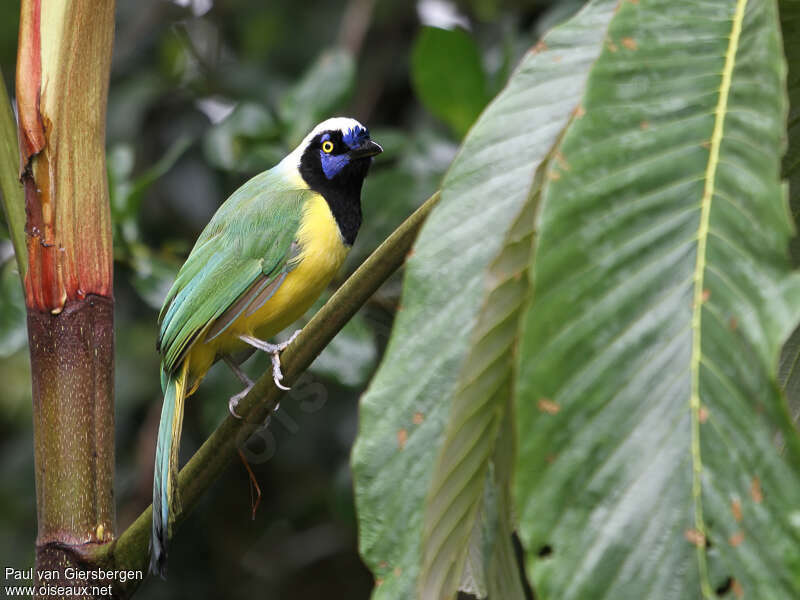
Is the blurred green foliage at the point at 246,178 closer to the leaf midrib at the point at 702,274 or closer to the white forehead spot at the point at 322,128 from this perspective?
the white forehead spot at the point at 322,128

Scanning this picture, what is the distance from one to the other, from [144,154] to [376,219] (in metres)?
1.77

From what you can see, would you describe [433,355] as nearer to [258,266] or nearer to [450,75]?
[258,266]

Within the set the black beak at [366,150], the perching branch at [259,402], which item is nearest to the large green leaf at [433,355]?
the perching branch at [259,402]

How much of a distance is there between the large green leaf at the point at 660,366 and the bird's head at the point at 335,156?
212 cm

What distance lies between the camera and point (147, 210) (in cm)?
409

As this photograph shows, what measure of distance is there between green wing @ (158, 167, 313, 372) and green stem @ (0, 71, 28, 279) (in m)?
0.94

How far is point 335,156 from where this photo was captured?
10.2 feet

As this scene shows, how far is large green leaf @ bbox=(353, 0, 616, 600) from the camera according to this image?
98 cm

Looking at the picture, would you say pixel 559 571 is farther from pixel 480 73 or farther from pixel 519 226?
pixel 480 73

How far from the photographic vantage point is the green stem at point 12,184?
151 centimetres

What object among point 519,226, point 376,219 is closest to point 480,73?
point 376,219

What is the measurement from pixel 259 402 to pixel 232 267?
1226 millimetres

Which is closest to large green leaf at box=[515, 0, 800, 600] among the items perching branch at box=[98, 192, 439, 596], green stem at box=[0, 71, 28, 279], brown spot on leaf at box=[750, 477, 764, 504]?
brown spot on leaf at box=[750, 477, 764, 504]

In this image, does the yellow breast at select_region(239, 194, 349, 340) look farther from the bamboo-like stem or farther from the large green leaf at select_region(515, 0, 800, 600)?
the large green leaf at select_region(515, 0, 800, 600)
